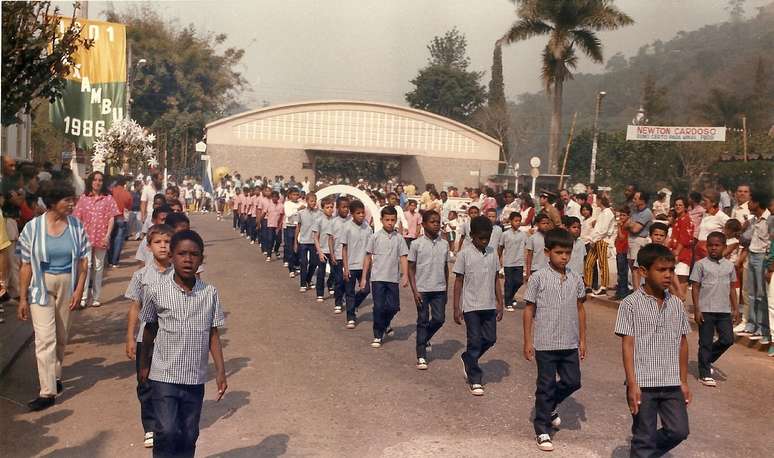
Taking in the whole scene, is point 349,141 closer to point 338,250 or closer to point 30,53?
point 338,250

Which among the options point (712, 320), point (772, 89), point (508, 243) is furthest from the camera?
point (772, 89)

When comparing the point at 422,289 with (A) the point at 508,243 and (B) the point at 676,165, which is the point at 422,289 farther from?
(B) the point at 676,165

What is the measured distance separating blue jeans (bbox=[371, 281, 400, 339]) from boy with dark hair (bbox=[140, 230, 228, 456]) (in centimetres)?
495

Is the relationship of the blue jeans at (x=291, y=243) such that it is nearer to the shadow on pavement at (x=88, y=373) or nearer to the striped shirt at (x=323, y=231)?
the striped shirt at (x=323, y=231)

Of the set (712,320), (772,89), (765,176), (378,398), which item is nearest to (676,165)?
(765,176)

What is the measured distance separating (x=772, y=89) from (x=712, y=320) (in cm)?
5578

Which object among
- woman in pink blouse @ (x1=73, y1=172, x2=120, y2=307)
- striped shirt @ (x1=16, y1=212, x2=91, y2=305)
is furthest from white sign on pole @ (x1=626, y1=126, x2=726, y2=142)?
striped shirt @ (x1=16, y1=212, x2=91, y2=305)

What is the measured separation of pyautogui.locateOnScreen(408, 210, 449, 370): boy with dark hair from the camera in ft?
28.9

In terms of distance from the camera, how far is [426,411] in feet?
23.1

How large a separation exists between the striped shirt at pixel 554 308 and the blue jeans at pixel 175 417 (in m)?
2.77

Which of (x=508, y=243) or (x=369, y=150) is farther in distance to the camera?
(x=369, y=150)

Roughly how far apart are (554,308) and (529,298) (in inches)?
8.4

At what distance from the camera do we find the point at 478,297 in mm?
7855

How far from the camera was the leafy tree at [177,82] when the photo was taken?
190 feet
